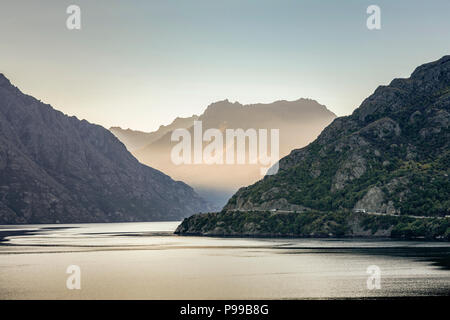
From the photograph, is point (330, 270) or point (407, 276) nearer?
point (407, 276)

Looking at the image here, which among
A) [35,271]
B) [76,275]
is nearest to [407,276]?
[76,275]

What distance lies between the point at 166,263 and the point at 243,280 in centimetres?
4908

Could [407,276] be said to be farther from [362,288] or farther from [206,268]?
[206,268]

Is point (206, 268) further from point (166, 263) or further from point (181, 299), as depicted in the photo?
point (181, 299)

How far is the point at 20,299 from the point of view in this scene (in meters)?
119

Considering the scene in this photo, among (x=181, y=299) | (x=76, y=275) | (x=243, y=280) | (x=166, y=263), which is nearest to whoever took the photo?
(x=181, y=299)
